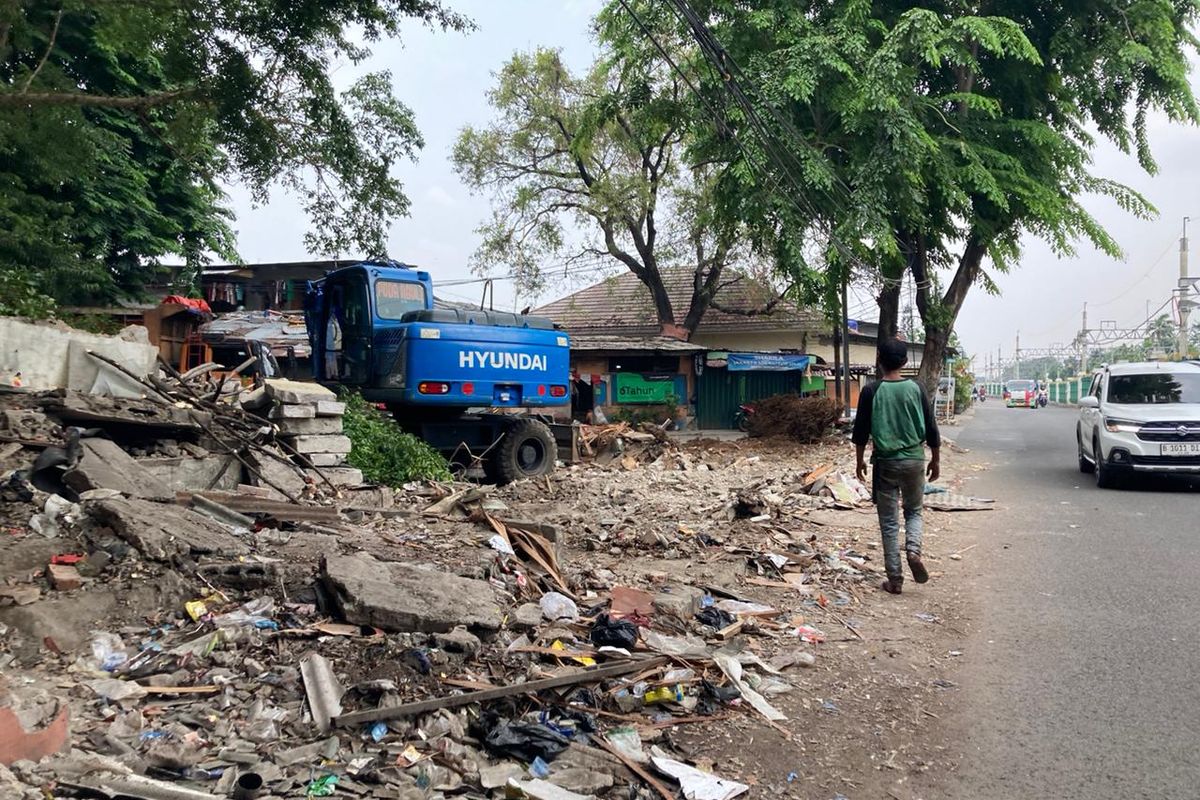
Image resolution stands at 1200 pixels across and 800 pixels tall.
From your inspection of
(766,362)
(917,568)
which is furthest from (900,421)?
(766,362)

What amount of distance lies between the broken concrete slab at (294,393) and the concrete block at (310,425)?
0.10m

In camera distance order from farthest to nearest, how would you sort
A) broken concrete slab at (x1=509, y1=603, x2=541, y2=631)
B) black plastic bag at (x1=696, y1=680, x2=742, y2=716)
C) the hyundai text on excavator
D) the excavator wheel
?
1. the excavator wheel
2. the hyundai text on excavator
3. broken concrete slab at (x1=509, y1=603, x2=541, y2=631)
4. black plastic bag at (x1=696, y1=680, x2=742, y2=716)

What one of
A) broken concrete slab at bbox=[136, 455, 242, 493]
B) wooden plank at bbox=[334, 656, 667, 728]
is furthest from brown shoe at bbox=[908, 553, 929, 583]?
broken concrete slab at bbox=[136, 455, 242, 493]

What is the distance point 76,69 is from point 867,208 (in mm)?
18868

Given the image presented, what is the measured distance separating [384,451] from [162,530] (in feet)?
18.5

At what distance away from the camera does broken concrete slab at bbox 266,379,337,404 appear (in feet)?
32.7

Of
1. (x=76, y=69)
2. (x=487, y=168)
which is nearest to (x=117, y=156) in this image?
(x=76, y=69)

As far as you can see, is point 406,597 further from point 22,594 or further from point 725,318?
point 725,318

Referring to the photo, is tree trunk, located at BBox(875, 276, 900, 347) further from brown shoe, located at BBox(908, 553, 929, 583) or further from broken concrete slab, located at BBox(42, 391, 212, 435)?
broken concrete slab, located at BBox(42, 391, 212, 435)

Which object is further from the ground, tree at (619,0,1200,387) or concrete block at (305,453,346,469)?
tree at (619,0,1200,387)

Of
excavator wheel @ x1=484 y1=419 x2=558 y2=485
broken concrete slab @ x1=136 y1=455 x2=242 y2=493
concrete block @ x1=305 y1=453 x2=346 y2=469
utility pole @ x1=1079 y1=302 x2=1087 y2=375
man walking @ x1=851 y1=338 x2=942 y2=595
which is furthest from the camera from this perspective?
utility pole @ x1=1079 y1=302 x2=1087 y2=375

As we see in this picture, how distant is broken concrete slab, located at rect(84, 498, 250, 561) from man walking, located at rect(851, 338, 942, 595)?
4.72m

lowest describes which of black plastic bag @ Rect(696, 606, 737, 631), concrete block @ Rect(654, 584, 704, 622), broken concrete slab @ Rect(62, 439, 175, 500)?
black plastic bag @ Rect(696, 606, 737, 631)

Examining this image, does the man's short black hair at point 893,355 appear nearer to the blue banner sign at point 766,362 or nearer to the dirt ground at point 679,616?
the dirt ground at point 679,616
